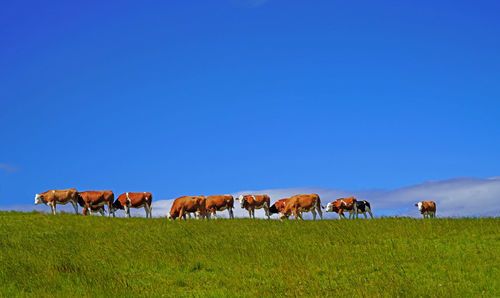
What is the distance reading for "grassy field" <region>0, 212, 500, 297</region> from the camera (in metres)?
16.9

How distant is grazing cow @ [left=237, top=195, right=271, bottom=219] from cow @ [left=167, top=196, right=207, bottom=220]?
6.35m

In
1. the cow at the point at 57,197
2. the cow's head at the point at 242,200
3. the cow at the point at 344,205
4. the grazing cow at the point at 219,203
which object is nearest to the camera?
the grazing cow at the point at 219,203

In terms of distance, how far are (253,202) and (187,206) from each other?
8336 millimetres

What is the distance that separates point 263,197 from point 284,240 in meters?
19.6

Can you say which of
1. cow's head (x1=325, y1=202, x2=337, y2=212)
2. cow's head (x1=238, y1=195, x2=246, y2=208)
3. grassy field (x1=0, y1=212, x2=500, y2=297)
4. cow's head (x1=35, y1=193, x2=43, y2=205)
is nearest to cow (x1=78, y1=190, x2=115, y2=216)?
cow's head (x1=35, y1=193, x2=43, y2=205)

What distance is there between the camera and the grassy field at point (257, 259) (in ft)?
55.5

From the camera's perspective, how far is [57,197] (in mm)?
41594

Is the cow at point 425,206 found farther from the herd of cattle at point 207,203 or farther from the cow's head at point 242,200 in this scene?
the cow's head at point 242,200

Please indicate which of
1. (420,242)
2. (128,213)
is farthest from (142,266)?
(128,213)

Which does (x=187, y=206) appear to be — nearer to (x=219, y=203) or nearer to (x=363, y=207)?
(x=219, y=203)

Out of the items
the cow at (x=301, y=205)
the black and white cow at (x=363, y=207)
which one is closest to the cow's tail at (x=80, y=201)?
the cow at (x=301, y=205)

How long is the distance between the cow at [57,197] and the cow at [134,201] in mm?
3138

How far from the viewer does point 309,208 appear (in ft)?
124

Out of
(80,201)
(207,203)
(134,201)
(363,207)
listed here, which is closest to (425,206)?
(363,207)
